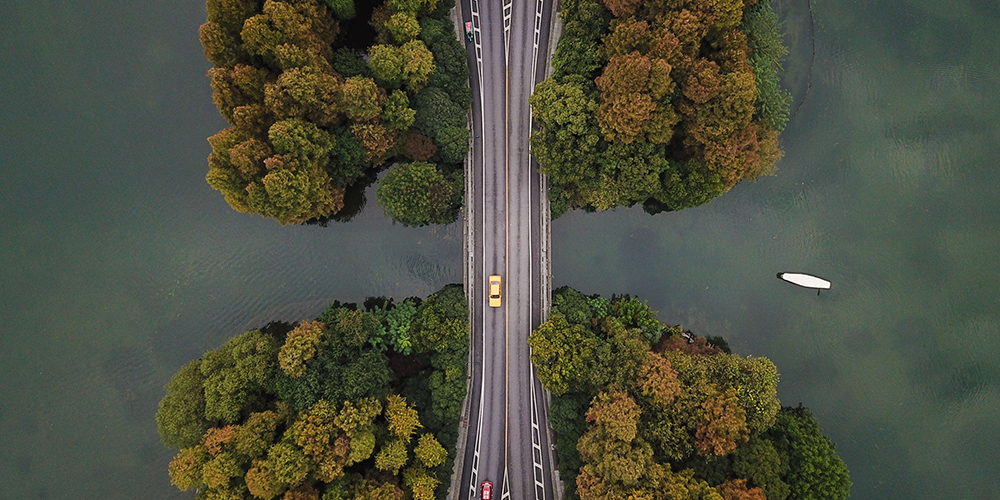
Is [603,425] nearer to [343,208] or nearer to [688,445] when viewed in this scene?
[688,445]

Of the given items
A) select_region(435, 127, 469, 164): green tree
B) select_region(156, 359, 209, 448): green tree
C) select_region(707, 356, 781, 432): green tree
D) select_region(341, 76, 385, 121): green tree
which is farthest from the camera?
select_region(435, 127, 469, 164): green tree

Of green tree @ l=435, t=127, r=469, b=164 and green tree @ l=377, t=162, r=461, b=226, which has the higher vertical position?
green tree @ l=435, t=127, r=469, b=164

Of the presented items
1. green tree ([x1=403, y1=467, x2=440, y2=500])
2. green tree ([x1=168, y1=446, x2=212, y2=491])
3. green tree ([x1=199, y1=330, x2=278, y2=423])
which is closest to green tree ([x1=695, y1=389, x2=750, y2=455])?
green tree ([x1=403, y1=467, x2=440, y2=500])

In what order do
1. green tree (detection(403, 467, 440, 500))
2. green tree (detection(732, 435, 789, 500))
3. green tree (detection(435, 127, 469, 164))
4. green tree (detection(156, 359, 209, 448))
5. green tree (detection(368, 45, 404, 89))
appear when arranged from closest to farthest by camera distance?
green tree (detection(732, 435, 789, 500)), green tree (detection(156, 359, 209, 448)), green tree (detection(368, 45, 404, 89)), green tree (detection(403, 467, 440, 500)), green tree (detection(435, 127, 469, 164))

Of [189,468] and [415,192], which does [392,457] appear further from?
[415,192]

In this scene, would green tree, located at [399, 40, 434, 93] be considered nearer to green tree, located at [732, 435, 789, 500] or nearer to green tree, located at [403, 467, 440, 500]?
green tree, located at [403, 467, 440, 500]

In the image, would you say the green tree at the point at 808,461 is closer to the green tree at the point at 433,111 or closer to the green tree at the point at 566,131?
the green tree at the point at 566,131

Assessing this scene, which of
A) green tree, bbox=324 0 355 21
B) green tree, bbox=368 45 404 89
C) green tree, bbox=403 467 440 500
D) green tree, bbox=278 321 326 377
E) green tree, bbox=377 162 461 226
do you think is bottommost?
green tree, bbox=403 467 440 500

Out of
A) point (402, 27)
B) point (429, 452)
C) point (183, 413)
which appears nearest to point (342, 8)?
point (402, 27)
